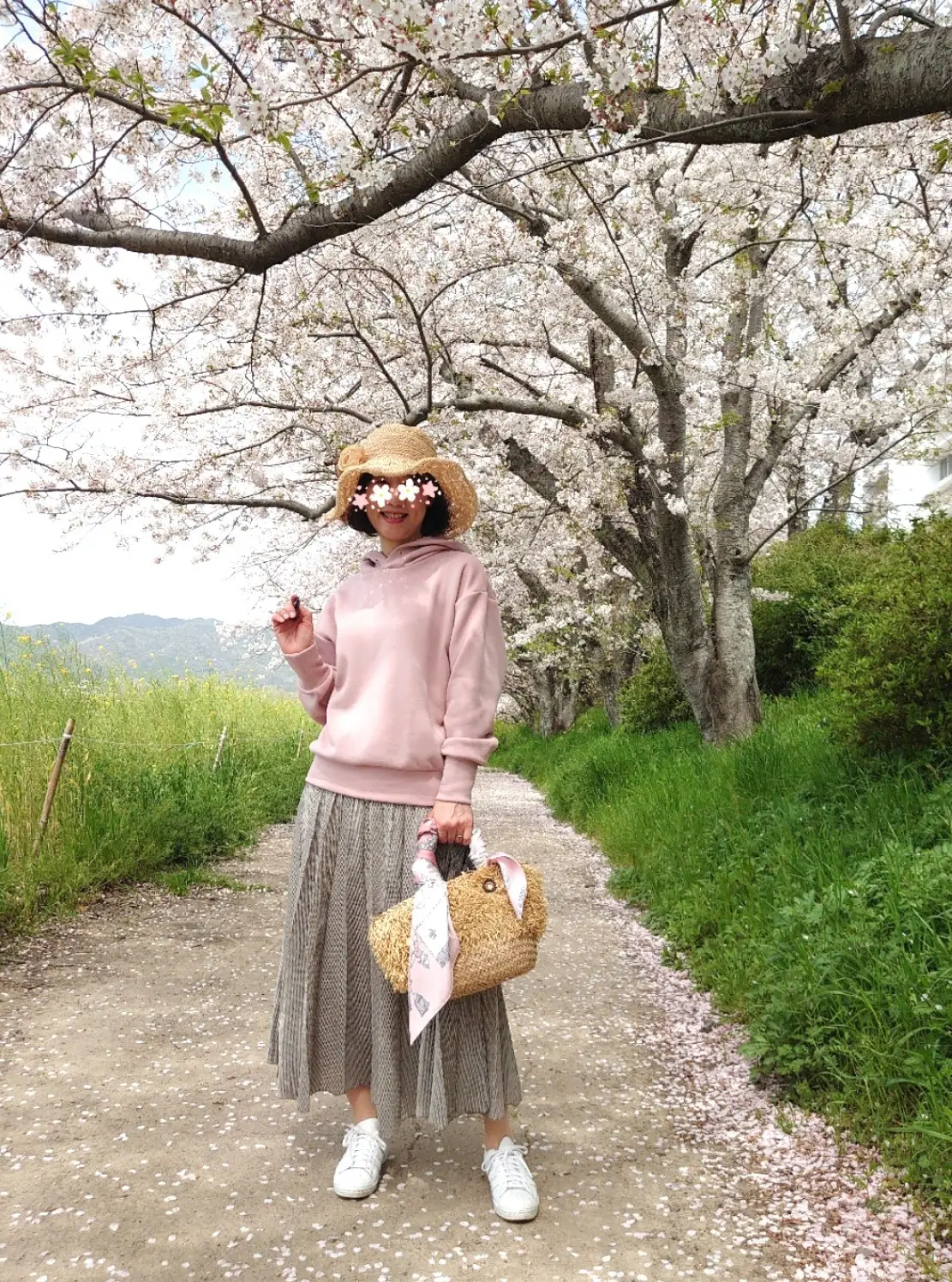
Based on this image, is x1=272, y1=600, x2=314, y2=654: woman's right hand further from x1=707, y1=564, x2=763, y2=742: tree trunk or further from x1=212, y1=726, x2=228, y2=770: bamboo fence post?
x1=212, y1=726, x2=228, y2=770: bamboo fence post

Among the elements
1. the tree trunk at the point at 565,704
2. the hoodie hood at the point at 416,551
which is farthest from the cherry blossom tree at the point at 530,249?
the tree trunk at the point at 565,704

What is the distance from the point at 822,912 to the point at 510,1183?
1.52 meters

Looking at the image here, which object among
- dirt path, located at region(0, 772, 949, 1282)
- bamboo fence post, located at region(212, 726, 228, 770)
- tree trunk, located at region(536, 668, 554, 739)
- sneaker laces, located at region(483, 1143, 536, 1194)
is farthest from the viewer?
tree trunk, located at region(536, 668, 554, 739)

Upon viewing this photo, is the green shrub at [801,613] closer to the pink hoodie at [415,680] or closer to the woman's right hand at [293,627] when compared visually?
the pink hoodie at [415,680]

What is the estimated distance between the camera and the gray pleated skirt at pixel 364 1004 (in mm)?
2459

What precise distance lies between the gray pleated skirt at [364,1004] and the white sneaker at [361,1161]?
8 centimetres

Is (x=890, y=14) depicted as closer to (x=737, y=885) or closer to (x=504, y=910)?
(x=504, y=910)

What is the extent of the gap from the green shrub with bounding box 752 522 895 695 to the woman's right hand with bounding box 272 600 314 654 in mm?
7009

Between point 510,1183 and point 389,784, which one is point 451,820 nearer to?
point 389,784

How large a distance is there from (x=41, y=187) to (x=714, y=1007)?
5.29 meters

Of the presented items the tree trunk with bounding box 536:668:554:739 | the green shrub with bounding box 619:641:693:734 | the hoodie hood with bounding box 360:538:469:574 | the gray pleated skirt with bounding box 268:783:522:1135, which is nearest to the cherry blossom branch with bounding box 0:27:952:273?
the hoodie hood with bounding box 360:538:469:574

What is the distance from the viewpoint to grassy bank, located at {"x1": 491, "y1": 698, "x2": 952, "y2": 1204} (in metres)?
2.52

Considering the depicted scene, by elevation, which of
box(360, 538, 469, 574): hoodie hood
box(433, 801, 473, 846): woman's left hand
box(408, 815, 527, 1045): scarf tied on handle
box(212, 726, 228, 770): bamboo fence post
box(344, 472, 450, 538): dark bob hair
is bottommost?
box(212, 726, 228, 770): bamboo fence post

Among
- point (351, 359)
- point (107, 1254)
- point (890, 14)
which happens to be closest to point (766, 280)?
point (351, 359)
